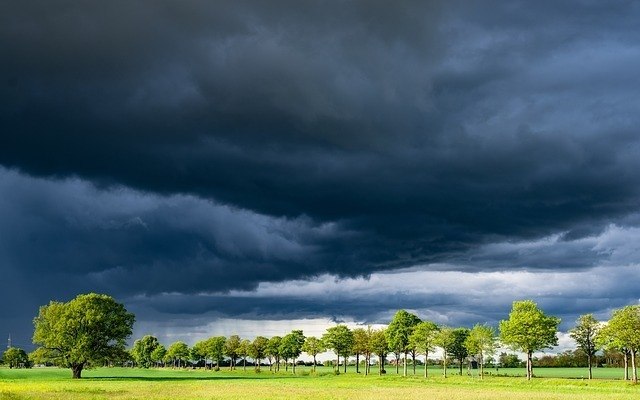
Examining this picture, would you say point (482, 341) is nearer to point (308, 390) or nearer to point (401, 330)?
point (401, 330)

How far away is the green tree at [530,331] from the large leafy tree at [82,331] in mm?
86773

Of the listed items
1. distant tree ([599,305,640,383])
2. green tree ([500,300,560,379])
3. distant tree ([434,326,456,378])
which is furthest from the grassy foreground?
distant tree ([434,326,456,378])

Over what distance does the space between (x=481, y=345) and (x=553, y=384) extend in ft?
176

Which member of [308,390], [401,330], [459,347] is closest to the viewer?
[308,390]

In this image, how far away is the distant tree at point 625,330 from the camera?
11356 cm

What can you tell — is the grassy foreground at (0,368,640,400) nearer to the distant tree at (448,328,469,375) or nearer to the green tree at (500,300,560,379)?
the green tree at (500,300,560,379)

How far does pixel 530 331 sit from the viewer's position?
136 meters

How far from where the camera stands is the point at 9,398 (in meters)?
60.0

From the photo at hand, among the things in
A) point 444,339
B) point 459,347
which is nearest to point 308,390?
point 444,339

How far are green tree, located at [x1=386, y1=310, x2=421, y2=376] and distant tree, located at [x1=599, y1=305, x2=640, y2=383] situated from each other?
66488 mm

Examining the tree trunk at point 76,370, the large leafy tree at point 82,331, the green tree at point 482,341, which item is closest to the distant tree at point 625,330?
the green tree at point 482,341

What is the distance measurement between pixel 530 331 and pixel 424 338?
1439 inches

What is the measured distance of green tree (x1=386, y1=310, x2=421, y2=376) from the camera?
17950 cm

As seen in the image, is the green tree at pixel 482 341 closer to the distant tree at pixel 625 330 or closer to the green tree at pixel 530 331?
the green tree at pixel 530 331
